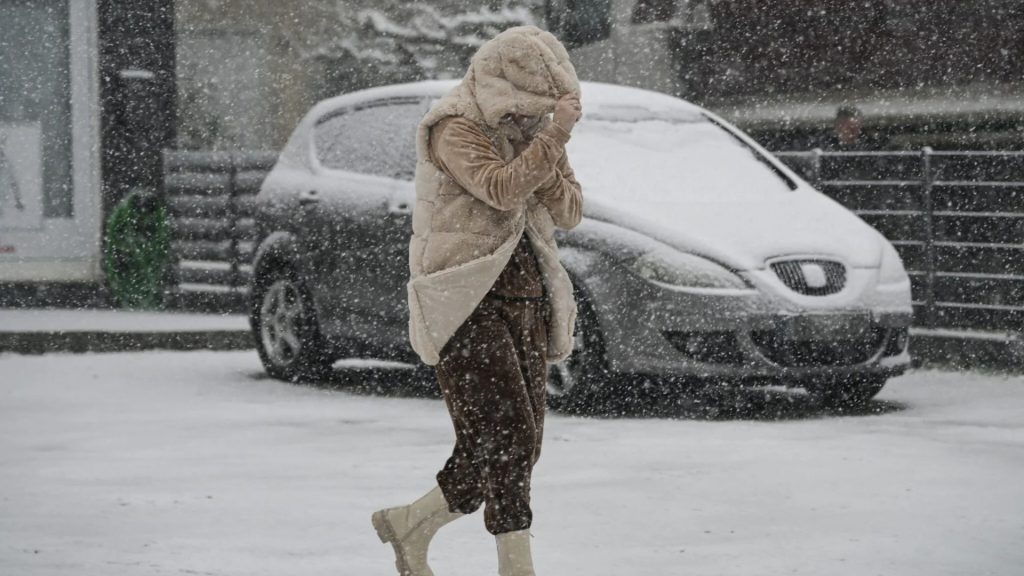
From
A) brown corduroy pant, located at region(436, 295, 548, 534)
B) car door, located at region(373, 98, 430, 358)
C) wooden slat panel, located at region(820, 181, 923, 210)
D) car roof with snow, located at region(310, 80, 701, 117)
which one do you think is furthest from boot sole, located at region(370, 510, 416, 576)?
wooden slat panel, located at region(820, 181, 923, 210)

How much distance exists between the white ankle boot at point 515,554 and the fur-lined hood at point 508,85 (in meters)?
1.07

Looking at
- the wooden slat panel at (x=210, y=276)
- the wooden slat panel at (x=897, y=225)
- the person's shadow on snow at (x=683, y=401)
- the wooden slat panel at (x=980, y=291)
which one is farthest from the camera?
the wooden slat panel at (x=210, y=276)

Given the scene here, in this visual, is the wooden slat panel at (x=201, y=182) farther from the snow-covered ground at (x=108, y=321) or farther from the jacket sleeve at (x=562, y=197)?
the jacket sleeve at (x=562, y=197)

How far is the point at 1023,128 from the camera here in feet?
55.3

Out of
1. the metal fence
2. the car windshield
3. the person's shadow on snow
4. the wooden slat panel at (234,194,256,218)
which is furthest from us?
the wooden slat panel at (234,194,256,218)

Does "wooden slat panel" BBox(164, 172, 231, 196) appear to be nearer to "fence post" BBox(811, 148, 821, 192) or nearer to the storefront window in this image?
the storefront window

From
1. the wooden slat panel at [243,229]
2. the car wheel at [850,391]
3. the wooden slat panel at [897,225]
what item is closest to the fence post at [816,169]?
the wooden slat panel at [897,225]

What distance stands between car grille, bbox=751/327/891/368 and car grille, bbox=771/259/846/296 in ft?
0.86

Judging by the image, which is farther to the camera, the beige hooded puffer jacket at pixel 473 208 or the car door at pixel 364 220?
the car door at pixel 364 220

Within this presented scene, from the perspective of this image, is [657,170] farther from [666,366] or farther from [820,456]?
[820,456]

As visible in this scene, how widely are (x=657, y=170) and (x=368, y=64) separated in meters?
11.3

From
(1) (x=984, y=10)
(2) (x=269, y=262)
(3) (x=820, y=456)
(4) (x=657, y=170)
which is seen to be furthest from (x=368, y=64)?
(3) (x=820, y=456)

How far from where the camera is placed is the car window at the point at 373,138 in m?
11.6

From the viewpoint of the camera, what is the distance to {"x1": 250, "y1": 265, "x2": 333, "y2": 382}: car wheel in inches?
470
